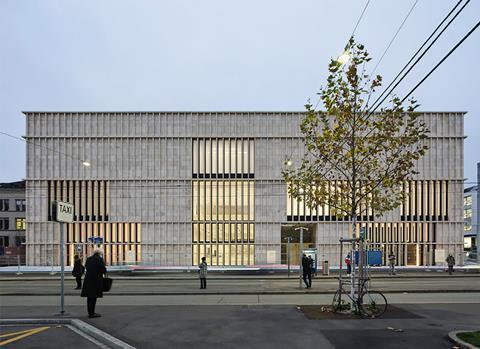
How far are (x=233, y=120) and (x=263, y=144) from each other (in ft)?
12.8

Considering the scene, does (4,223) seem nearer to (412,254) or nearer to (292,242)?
(292,242)

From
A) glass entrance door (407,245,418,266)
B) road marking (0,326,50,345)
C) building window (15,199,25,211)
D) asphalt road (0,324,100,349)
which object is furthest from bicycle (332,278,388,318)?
building window (15,199,25,211)

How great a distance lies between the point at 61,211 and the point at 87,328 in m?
3.52

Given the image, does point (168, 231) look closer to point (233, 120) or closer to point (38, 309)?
point (233, 120)

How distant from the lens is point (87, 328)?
10352mm

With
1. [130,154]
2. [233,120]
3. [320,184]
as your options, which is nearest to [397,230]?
[233,120]

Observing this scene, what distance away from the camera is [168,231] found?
43781 millimetres

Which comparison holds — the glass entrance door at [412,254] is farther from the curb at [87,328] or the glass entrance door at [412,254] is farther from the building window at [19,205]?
the building window at [19,205]

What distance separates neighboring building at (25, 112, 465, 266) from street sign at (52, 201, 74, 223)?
102ft

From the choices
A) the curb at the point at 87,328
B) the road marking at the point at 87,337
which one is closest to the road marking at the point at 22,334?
the curb at the point at 87,328

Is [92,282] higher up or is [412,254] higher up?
[92,282]

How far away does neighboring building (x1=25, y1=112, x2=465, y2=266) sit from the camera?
43625 mm

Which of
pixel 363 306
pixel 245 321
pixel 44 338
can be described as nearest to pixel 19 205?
pixel 44 338

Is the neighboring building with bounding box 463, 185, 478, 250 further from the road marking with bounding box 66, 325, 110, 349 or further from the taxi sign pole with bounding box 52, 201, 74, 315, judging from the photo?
the road marking with bounding box 66, 325, 110, 349
